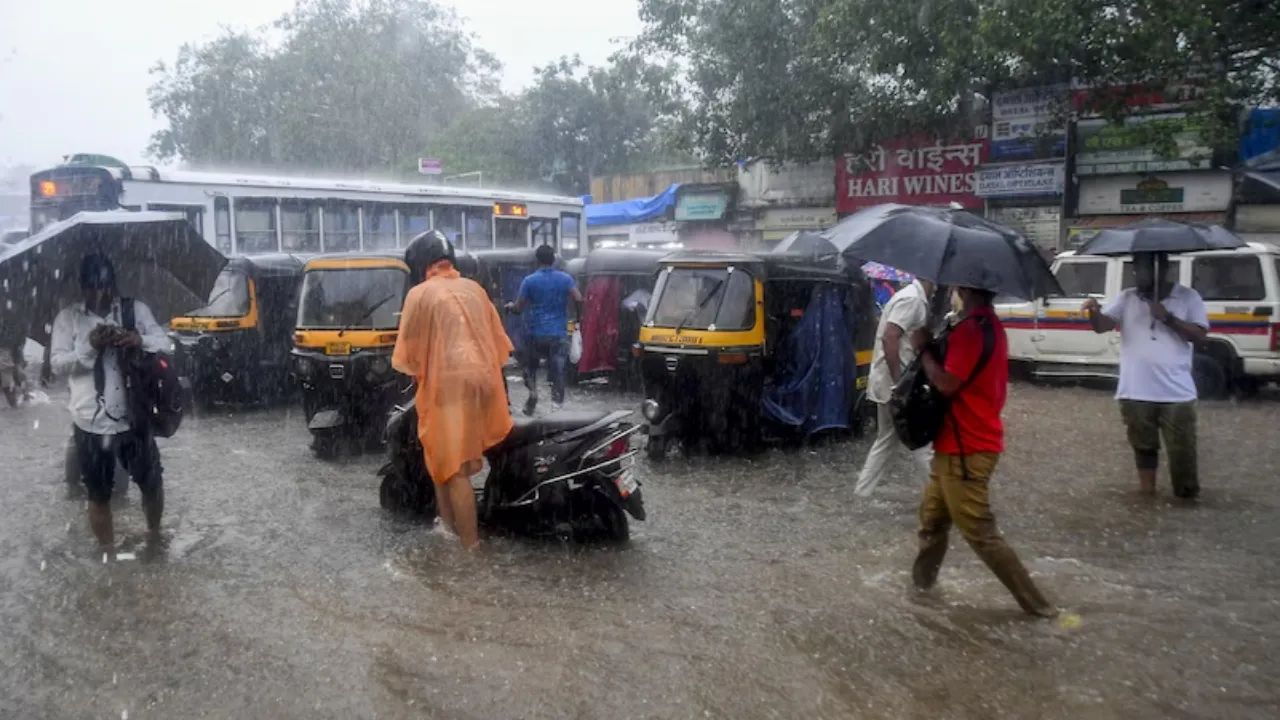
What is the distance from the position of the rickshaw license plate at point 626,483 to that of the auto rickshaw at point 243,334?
695 centimetres

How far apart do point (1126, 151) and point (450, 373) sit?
52.4 ft

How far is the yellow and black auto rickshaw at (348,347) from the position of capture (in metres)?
9.51

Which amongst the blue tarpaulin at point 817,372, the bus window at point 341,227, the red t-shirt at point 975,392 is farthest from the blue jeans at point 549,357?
the bus window at point 341,227

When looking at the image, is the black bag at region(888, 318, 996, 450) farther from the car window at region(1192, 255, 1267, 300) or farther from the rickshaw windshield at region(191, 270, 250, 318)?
the rickshaw windshield at region(191, 270, 250, 318)

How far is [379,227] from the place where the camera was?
18.2 meters

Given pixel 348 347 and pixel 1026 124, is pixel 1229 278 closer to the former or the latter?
pixel 1026 124

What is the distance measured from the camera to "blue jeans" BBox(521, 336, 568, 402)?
10.9 meters

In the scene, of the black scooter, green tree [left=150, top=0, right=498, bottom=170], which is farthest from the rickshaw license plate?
green tree [left=150, top=0, right=498, bottom=170]

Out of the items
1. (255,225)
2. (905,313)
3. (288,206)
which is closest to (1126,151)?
(905,313)

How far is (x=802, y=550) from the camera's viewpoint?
6.51 meters

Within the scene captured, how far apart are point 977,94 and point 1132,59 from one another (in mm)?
5174

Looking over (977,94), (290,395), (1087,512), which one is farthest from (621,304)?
(977,94)

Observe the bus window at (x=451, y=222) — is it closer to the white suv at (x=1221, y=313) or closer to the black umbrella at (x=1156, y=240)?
the white suv at (x=1221, y=313)

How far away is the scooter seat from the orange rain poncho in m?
0.16
